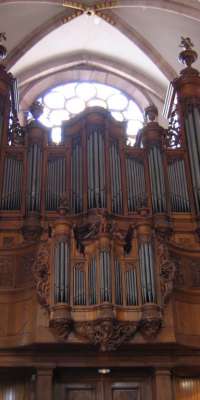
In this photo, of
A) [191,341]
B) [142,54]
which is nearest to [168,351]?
[191,341]

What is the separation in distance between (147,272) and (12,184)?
11.8 feet

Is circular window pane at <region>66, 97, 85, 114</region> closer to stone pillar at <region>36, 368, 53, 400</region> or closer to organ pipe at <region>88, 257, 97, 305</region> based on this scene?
organ pipe at <region>88, 257, 97, 305</region>

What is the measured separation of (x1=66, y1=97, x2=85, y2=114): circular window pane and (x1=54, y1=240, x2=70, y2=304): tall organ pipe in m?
7.95

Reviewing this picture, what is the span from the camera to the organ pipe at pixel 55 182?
11.4m

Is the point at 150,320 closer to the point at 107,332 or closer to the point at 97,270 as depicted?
the point at 107,332

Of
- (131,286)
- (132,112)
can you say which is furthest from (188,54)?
(131,286)

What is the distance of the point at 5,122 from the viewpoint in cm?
1278

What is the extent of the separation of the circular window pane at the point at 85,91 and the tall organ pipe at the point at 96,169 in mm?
5284

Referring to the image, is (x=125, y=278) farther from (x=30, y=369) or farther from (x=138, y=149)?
(x=138, y=149)

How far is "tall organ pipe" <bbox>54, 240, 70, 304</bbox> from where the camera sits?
9273 millimetres

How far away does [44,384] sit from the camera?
941 centimetres

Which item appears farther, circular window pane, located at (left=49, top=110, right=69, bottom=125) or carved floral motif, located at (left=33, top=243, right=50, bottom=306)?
circular window pane, located at (left=49, top=110, right=69, bottom=125)

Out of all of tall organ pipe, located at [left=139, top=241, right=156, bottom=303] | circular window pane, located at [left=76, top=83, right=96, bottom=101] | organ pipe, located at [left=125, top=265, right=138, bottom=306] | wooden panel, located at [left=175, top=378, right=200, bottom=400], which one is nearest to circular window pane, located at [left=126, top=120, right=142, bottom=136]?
circular window pane, located at [left=76, top=83, right=96, bottom=101]

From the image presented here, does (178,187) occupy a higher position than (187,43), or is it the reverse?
(187,43)
